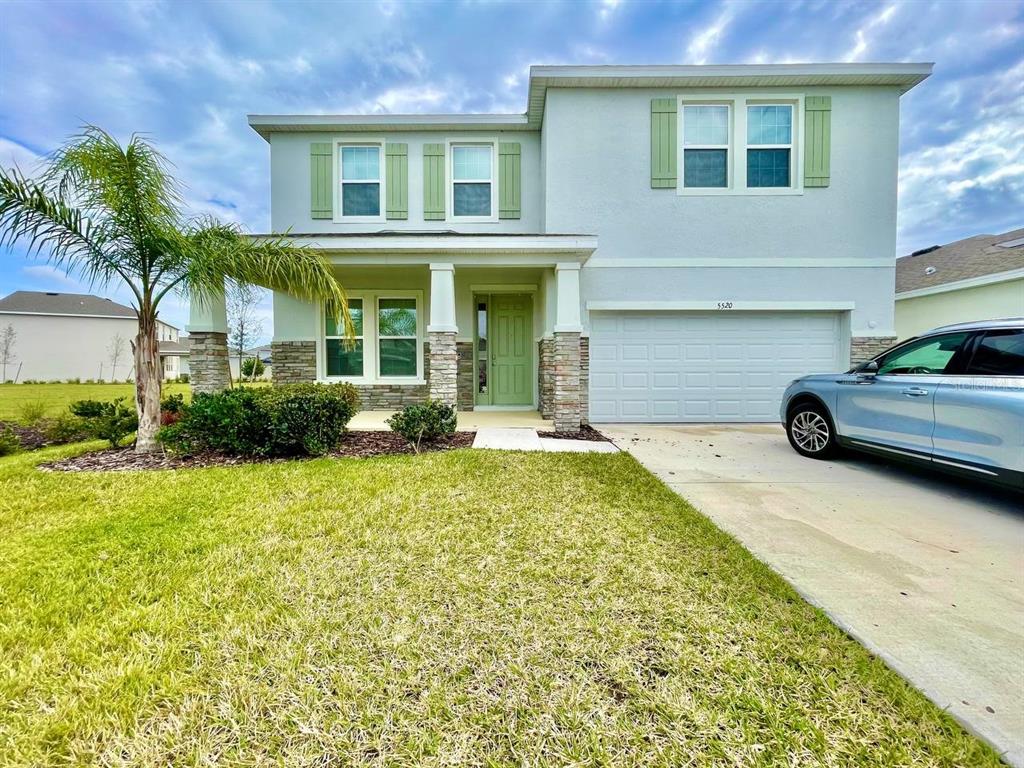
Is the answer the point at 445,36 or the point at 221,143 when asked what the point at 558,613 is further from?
the point at 221,143

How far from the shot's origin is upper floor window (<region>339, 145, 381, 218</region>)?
382 inches

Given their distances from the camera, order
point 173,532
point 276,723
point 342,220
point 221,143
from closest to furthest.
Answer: point 276,723 → point 173,532 → point 342,220 → point 221,143

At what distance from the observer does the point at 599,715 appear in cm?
171

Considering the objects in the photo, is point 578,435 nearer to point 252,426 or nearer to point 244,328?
point 252,426

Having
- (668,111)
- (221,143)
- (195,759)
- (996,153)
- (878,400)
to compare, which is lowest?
(195,759)

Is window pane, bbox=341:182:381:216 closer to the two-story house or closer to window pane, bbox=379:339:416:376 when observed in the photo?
the two-story house

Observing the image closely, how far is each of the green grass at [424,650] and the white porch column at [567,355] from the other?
3805mm

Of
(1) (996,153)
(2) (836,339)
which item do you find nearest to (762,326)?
(2) (836,339)

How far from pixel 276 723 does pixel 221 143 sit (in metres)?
14.8

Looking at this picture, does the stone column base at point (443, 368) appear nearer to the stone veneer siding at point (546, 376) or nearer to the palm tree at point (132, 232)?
the stone veneer siding at point (546, 376)

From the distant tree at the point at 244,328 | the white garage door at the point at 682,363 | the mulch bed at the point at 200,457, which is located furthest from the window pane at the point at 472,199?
the distant tree at the point at 244,328

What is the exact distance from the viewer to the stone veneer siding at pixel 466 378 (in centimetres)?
964

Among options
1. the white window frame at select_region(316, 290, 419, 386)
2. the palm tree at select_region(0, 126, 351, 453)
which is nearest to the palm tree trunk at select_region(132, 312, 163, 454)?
the palm tree at select_region(0, 126, 351, 453)

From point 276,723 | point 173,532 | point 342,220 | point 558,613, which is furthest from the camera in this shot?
point 342,220
